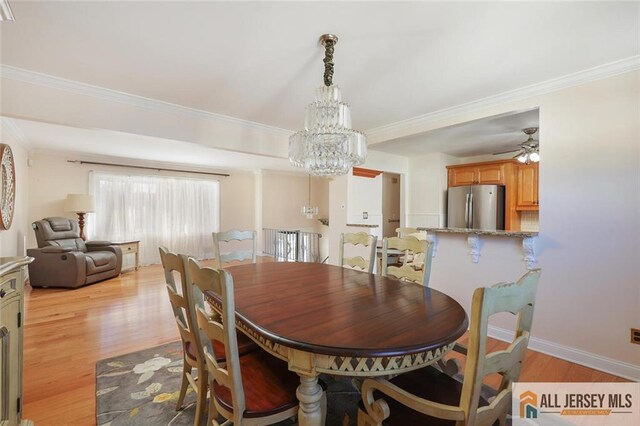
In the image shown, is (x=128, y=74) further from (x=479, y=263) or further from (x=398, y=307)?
(x=479, y=263)

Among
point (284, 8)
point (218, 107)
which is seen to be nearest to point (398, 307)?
point (284, 8)

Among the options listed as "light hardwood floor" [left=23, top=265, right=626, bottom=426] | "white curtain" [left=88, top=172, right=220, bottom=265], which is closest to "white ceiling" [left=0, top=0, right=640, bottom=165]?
"light hardwood floor" [left=23, top=265, right=626, bottom=426]

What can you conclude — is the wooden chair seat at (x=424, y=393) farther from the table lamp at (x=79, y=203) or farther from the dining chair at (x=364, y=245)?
the table lamp at (x=79, y=203)

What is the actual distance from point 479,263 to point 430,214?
217 cm

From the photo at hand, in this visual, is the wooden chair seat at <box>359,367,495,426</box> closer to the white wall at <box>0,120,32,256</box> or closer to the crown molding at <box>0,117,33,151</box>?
the crown molding at <box>0,117,33,151</box>

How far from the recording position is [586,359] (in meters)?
2.25

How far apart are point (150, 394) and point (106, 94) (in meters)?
2.49

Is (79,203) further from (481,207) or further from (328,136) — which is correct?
(481,207)

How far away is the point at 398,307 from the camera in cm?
140

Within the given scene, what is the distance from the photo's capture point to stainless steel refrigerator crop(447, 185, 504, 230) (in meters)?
4.41

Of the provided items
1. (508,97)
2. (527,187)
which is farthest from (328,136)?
(527,187)

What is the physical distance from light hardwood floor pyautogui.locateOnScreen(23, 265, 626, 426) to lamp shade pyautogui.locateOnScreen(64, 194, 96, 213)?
4.58 ft

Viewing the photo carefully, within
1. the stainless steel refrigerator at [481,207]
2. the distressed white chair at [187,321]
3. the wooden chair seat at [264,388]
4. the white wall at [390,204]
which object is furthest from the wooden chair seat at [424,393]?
the white wall at [390,204]

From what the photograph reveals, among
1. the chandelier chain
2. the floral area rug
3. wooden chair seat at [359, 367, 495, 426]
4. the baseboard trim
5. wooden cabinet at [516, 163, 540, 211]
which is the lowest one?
the floral area rug
